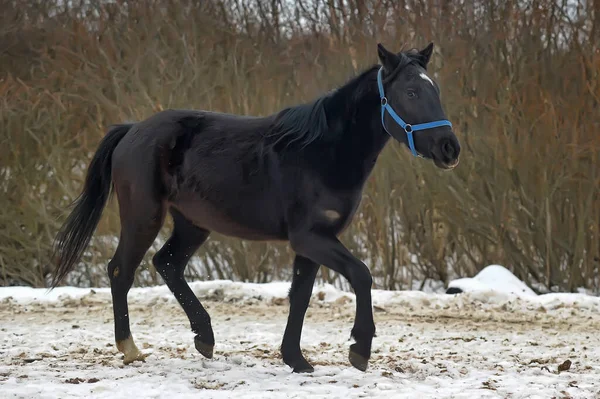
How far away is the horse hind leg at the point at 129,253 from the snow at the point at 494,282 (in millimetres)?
4764

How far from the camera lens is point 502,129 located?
35.9 feet

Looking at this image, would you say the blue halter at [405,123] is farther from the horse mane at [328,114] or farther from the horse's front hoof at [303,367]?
the horse's front hoof at [303,367]

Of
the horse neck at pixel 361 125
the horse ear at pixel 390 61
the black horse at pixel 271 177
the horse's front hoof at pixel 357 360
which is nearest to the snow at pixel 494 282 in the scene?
the black horse at pixel 271 177

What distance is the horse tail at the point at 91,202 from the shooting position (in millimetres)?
6934

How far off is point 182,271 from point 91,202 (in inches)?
37.1

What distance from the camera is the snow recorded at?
1030 cm

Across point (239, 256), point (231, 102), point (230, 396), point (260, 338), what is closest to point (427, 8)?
point (231, 102)

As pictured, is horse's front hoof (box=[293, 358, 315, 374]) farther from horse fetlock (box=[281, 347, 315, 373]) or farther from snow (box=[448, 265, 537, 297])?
snow (box=[448, 265, 537, 297])

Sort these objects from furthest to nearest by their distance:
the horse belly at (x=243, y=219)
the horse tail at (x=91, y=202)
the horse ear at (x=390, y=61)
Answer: the horse tail at (x=91, y=202), the horse belly at (x=243, y=219), the horse ear at (x=390, y=61)

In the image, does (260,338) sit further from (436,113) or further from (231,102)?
(231,102)

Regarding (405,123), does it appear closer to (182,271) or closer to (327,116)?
(327,116)

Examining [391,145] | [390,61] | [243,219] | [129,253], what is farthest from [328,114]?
[391,145]

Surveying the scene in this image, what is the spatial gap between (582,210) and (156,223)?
19.2 ft

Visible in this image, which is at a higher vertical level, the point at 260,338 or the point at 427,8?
the point at 427,8
